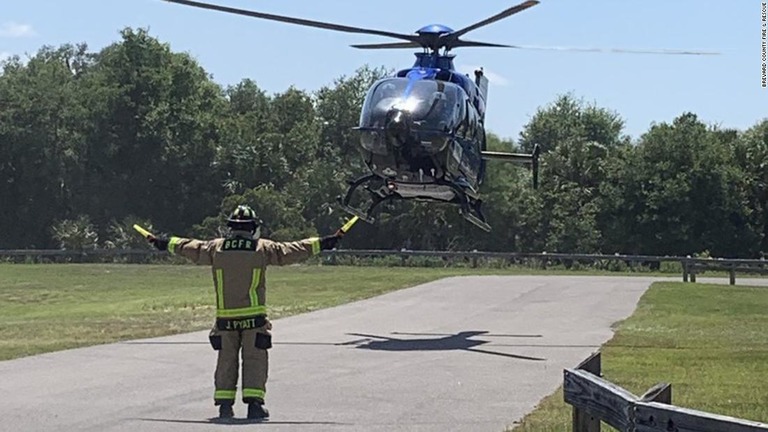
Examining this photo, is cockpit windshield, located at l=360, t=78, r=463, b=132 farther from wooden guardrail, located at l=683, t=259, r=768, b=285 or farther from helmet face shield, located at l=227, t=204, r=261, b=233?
wooden guardrail, located at l=683, t=259, r=768, b=285

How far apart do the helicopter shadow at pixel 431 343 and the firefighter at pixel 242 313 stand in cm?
631

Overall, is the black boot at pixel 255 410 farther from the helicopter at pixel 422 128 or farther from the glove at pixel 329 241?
the helicopter at pixel 422 128

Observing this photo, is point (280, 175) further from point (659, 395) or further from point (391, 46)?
point (659, 395)

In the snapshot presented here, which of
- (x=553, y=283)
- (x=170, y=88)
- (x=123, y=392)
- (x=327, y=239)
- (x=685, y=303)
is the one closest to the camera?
(x=327, y=239)

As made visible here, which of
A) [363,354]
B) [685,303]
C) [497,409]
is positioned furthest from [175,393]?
[685,303]

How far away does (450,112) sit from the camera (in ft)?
68.7

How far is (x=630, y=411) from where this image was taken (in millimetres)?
6520

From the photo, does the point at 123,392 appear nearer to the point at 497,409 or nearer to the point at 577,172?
the point at 497,409

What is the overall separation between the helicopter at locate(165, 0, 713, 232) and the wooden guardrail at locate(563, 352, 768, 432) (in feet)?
40.5

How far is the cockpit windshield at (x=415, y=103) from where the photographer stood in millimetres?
20391

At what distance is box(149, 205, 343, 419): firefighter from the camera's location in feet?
35.9

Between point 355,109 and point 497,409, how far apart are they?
6977cm

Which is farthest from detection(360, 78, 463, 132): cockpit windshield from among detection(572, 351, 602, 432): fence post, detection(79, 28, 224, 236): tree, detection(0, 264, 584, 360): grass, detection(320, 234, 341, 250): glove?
detection(79, 28, 224, 236): tree

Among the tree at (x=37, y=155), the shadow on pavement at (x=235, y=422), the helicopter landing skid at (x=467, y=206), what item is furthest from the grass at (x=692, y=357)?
the tree at (x=37, y=155)
